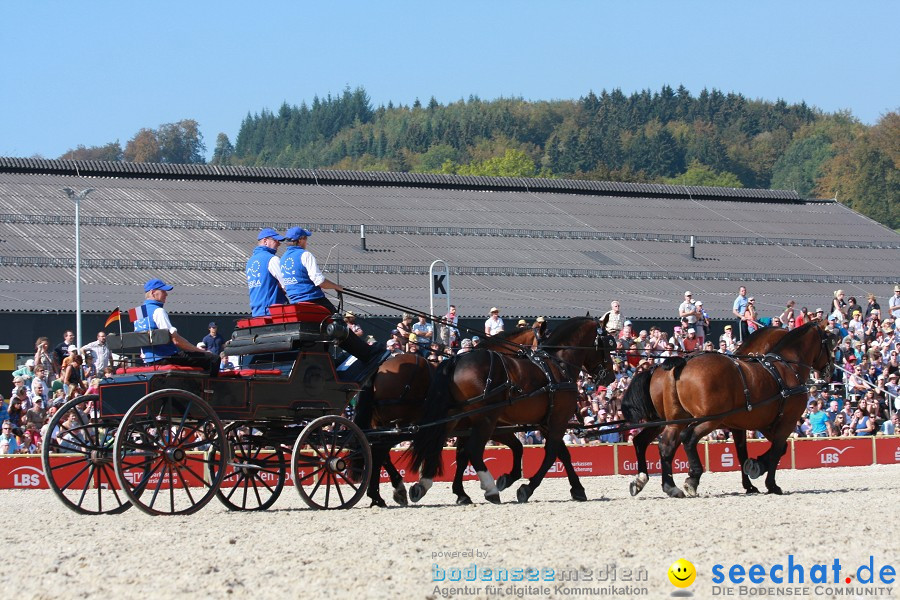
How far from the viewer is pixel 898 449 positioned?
23141mm

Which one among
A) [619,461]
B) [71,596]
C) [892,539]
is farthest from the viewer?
[619,461]

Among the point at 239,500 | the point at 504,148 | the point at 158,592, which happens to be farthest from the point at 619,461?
the point at 504,148

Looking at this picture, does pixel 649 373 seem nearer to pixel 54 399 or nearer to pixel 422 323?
pixel 422 323

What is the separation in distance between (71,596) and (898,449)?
18.4 metres

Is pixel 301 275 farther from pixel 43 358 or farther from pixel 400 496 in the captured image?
pixel 43 358

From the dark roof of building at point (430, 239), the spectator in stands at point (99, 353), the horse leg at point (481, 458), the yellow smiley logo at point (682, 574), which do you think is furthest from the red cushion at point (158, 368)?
the dark roof of building at point (430, 239)

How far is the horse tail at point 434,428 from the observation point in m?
13.5

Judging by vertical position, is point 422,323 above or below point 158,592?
above

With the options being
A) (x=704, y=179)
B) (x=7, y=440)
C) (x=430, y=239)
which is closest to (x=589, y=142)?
(x=704, y=179)

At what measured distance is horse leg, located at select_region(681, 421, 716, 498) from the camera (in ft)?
48.2

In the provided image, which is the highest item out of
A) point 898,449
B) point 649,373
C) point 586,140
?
point 586,140

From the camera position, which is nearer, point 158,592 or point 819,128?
point 158,592

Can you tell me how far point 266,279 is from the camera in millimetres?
12805

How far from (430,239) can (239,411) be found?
27.4 meters
